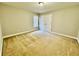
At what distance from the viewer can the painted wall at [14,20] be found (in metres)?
1.24

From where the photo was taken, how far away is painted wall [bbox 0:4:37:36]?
124 cm

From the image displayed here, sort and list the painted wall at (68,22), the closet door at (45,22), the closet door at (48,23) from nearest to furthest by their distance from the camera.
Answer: the painted wall at (68,22), the closet door at (45,22), the closet door at (48,23)

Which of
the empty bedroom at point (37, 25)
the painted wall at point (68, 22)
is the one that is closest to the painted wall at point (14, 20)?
the empty bedroom at point (37, 25)

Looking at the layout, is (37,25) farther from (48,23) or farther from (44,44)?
(44,44)

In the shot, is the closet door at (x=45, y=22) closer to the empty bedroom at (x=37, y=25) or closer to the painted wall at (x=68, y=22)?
the empty bedroom at (x=37, y=25)

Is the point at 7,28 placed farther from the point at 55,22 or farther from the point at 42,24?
the point at 55,22

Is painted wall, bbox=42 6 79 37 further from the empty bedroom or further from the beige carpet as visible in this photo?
the beige carpet

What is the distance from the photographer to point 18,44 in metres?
1.88

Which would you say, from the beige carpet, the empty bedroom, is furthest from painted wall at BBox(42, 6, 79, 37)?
the beige carpet

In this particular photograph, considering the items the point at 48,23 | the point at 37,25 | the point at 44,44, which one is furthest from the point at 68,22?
the point at 44,44

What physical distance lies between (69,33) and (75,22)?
0.24 metres

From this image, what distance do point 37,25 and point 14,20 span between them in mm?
478

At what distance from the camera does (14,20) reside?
142 centimetres

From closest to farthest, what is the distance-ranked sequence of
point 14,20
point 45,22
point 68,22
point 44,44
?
point 14,20
point 68,22
point 45,22
point 44,44
